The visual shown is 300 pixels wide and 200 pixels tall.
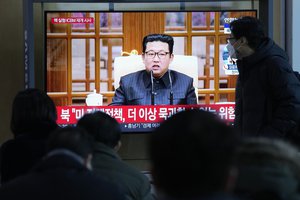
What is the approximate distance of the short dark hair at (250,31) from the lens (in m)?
4.66

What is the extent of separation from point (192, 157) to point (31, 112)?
83.7 inches

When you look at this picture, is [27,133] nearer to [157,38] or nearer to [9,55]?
[157,38]

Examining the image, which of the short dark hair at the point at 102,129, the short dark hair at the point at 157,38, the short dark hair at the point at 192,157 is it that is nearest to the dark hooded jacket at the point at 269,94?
the short dark hair at the point at 102,129

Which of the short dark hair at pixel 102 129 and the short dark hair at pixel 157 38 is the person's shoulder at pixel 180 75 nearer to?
the short dark hair at pixel 157 38

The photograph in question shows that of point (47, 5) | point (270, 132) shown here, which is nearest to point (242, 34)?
point (270, 132)

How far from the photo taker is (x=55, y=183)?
2.62 meters

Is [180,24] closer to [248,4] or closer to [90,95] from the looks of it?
[248,4]

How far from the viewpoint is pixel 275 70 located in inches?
181

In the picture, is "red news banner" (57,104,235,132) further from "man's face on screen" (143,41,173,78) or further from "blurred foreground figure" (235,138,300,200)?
"blurred foreground figure" (235,138,300,200)

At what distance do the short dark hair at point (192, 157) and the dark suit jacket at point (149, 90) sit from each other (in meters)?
5.01

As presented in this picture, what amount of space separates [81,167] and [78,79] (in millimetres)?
4412

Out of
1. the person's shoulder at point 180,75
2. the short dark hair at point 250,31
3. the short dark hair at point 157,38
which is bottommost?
the person's shoulder at point 180,75

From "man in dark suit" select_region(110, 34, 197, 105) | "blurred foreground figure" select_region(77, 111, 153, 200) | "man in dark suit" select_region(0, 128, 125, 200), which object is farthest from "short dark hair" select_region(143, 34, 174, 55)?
"man in dark suit" select_region(0, 128, 125, 200)

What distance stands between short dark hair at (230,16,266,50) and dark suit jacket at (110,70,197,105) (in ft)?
7.53
